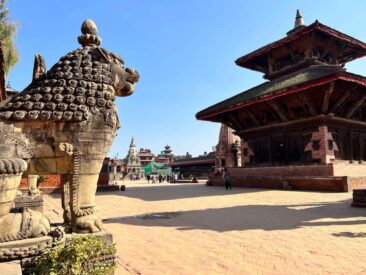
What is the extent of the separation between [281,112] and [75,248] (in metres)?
→ 15.6

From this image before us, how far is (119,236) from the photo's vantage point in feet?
17.2

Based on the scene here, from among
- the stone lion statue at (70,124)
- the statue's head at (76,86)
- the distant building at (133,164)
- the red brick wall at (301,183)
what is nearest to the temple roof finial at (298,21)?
the red brick wall at (301,183)

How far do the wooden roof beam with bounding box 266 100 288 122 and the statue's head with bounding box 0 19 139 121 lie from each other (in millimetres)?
13497

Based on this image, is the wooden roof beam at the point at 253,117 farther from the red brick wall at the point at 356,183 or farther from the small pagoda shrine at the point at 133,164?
the small pagoda shrine at the point at 133,164

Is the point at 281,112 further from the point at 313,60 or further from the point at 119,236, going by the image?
the point at 119,236

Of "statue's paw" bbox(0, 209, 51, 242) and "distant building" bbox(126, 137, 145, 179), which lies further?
"distant building" bbox(126, 137, 145, 179)

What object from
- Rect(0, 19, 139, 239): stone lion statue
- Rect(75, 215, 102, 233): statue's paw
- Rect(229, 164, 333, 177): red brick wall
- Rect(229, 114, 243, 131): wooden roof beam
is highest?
Rect(229, 114, 243, 131): wooden roof beam

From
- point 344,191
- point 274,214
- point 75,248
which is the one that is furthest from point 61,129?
point 344,191

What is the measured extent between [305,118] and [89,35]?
46.6 ft

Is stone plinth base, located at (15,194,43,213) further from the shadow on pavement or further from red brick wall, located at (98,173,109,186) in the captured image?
red brick wall, located at (98,173,109,186)

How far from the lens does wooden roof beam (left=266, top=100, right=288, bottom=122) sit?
15.9m

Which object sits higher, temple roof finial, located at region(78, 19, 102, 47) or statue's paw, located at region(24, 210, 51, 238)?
temple roof finial, located at region(78, 19, 102, 47)

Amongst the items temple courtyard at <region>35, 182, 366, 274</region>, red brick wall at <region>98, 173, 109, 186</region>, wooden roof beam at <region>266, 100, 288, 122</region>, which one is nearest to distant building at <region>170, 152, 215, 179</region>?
red brick wall at <region>98, 173, 109, 186</region>

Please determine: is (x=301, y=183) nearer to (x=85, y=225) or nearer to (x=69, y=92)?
(x=85, y=225)
